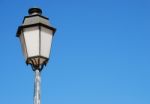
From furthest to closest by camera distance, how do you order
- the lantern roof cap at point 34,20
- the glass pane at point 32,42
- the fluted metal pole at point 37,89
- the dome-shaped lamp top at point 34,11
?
the dome-shaped lamp top at point 34,11 < the lantern roof cap at point 34,20 < the glass pane at point 32,42 < the fluted metal pole at point 37,89

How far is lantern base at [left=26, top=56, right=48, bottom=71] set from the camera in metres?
7.51

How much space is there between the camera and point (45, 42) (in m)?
7.55

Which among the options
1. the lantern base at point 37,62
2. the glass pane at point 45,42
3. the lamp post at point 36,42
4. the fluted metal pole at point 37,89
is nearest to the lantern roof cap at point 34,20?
the lamp post at point 36,42

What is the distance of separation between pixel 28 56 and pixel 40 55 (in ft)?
0.69

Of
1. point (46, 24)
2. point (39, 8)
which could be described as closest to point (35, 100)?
point (46, 24)

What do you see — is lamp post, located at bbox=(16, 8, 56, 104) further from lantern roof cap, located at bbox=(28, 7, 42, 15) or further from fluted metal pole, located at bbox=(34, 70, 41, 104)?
lantern roof cap, located at bbox=(28, 7, 42, 15)

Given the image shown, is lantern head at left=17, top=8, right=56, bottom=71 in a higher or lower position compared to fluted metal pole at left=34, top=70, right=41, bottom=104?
higher

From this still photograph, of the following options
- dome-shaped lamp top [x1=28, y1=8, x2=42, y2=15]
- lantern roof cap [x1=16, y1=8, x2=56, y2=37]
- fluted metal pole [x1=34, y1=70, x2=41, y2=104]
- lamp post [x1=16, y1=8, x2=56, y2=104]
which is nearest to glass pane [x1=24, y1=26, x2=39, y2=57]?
lamp post [x1=16, y1=8, x2=56, y2=104]

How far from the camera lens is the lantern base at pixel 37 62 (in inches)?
296

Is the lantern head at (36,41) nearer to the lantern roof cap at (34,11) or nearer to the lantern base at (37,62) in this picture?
the lantern base at (37,62)

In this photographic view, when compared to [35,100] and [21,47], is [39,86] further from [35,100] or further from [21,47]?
[21,47]

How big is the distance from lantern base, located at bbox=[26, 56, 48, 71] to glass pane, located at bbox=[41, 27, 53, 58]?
79 mm

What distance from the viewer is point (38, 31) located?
7559 millimetres

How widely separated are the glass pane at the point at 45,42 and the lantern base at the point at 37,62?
79mm
